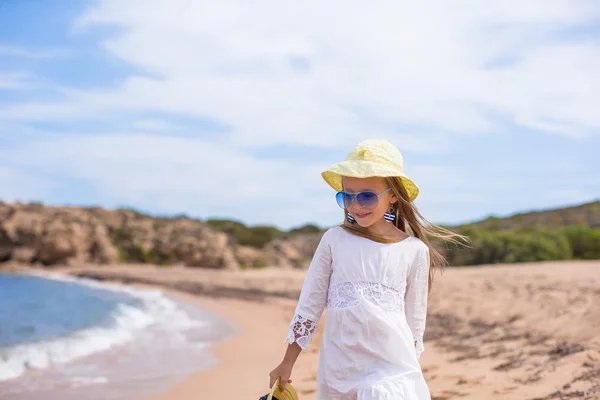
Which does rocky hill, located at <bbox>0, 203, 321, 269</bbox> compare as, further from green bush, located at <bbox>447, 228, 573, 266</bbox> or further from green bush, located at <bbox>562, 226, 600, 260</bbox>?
green bush, located at <bbox>562, 226, 600, 260</bbox>

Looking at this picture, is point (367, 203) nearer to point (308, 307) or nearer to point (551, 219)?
point (308, 307)

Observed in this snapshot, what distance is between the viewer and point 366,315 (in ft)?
7.74

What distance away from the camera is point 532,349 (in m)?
5.87

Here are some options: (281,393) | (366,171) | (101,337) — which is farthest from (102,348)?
(366,171)

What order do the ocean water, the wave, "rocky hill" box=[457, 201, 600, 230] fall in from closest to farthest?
the ocean water, the wave, "rocky hill" box=[457, 201, 600, 230]

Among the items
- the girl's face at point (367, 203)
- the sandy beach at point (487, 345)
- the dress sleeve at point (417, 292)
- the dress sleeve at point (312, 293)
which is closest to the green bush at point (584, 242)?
the sandy beach at point (487, 345)

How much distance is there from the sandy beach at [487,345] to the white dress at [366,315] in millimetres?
2223

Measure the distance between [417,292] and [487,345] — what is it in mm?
4459

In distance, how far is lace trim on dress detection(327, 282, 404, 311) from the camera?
94.1 inches

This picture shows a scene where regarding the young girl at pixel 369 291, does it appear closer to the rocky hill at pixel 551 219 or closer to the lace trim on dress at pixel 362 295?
the lace trim on dress at pixel 362 295

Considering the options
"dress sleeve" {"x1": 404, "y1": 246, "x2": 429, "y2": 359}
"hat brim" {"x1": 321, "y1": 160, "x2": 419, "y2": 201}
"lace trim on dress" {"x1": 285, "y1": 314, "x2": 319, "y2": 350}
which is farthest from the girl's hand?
"hat brim" {"x1": 321, "y1": 160, "x2": 419, "y2": 201}

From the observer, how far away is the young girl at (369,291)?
2.35 metres

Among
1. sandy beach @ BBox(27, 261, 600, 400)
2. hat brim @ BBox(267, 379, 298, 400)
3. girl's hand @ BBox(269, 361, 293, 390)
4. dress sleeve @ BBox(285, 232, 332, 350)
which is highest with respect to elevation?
dress sleeve @ BBox(285, 232, 332, 350)

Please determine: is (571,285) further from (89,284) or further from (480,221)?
(480,221)
